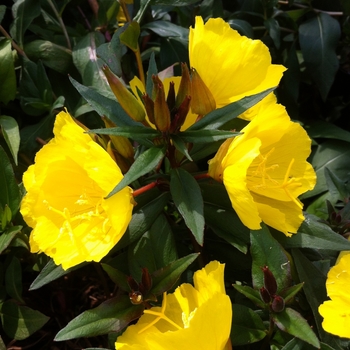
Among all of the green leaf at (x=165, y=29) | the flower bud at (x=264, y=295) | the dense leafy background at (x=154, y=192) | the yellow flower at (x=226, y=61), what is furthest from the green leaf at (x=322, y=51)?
the flower bud at (x=264, y=295)

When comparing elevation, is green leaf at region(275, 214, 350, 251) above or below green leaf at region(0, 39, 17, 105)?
below

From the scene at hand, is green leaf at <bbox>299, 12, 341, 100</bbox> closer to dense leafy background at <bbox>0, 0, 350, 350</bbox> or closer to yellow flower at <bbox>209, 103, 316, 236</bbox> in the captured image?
dense leafy background at <bbox>0, 0, 350, 350</bbox>

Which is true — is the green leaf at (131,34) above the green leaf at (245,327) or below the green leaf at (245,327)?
Result: above

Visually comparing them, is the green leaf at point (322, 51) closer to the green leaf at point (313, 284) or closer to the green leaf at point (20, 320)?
the green leaf at point (313, 284)

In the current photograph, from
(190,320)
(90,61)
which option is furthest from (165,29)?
(190,320)

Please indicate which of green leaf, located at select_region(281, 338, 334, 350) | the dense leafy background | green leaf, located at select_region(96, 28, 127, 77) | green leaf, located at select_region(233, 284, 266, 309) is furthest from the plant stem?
green leaf, located at select_region(281, 338, 334, 350)
